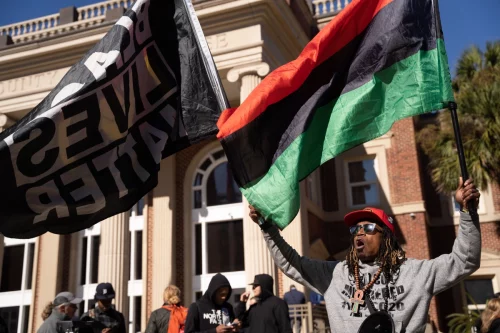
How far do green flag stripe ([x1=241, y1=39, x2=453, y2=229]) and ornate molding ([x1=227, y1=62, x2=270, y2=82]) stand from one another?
11782 mm

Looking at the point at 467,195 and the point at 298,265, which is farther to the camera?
the point at 298,265

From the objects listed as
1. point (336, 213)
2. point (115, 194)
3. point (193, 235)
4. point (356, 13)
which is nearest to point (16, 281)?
point (193, 235)

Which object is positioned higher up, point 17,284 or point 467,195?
point 17,284

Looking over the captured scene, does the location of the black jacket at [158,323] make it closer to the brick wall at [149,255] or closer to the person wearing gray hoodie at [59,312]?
the person wearing gray hoodie at [59,312]

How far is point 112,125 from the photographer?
14.9 feet

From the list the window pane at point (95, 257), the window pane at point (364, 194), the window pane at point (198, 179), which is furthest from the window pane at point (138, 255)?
the window pane at point (364, 194)

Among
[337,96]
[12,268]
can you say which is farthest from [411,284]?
[12,268]

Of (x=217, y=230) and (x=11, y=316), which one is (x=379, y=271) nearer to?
(x=217, y=230)

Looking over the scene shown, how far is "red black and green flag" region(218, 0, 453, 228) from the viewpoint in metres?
3.58

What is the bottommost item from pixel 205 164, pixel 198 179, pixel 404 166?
pixel 198 179

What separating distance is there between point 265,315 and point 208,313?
86 centimetres

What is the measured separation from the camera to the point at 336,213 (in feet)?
67.9

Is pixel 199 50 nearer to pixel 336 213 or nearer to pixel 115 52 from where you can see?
pixel 115 52

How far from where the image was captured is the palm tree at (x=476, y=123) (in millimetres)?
14633
